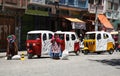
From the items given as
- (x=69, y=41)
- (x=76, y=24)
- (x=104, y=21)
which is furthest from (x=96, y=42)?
(x=104, y=21)

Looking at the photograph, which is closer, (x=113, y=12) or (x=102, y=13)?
(x=102, y=13)

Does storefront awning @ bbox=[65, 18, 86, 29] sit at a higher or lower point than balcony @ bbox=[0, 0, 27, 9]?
lower

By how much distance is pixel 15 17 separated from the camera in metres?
35.7

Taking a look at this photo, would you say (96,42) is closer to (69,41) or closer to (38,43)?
(69,41)

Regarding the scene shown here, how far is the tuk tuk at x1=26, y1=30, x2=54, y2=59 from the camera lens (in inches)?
1011

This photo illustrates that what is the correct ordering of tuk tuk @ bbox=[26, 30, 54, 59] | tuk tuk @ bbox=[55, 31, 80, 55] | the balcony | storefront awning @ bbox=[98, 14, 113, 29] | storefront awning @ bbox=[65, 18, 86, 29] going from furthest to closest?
1. storefront awning @ bbox=[98, 14, 113, 29]
2. storefront awning @ bbox=[65, 18, 86, 29]
3. the balcony
4. tuk tuk @ bbox=[55, 31, 80, 55]
5. tuk tuk @ bbox=[26, 30, 54, 59]

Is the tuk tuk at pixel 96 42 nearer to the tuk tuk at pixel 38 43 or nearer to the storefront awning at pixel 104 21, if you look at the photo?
the tuk tuk at pixel 38 43

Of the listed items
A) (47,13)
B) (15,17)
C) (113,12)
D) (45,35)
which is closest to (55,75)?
(45,35)

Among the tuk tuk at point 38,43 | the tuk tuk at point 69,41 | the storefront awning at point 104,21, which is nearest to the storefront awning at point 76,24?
the storefront awning at point 104,21

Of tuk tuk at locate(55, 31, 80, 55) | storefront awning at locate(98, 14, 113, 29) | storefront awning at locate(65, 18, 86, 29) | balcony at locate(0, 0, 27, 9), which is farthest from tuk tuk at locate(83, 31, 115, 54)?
storefront awning at locate(98, 14, 113, 29)

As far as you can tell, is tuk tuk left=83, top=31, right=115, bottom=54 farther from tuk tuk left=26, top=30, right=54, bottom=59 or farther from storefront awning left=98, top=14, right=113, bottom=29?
storefront awning left=98, top=14, right=113, bottom=29

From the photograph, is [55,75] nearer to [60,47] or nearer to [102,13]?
[60,47]

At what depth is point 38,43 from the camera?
25938 mm

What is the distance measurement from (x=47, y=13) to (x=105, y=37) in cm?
861
